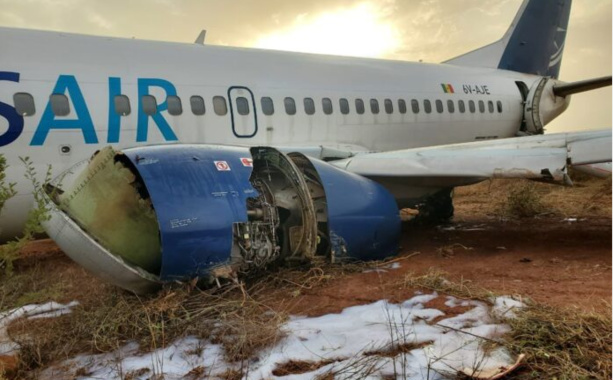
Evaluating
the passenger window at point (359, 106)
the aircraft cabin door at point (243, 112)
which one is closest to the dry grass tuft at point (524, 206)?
the passenger window at point (359, 106)

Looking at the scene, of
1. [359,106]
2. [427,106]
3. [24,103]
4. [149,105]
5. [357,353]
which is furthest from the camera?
[427,106]

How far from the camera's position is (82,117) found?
21.7 feet

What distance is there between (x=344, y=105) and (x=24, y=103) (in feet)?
17.4

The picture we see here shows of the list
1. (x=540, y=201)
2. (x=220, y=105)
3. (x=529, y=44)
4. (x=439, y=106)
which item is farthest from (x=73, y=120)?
(x=529, y=44)

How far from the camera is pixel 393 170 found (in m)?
6.77

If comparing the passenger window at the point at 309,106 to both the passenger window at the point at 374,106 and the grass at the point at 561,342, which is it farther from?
the grass at the point at 561,342

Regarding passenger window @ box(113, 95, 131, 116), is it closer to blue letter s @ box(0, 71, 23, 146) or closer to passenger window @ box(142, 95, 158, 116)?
passenger window @ box(142, 95, 158, 116)

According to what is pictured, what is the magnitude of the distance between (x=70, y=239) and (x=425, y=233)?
19.7 feet

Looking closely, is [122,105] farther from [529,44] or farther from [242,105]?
[529,44]

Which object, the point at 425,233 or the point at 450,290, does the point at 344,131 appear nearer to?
the point at 425,233

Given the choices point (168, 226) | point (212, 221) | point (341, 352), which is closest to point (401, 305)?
point (341, 352)

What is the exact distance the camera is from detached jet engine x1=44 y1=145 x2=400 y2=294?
4.29 m

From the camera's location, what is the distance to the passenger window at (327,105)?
9.24 m

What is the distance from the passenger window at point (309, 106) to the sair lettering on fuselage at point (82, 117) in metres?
2.39
